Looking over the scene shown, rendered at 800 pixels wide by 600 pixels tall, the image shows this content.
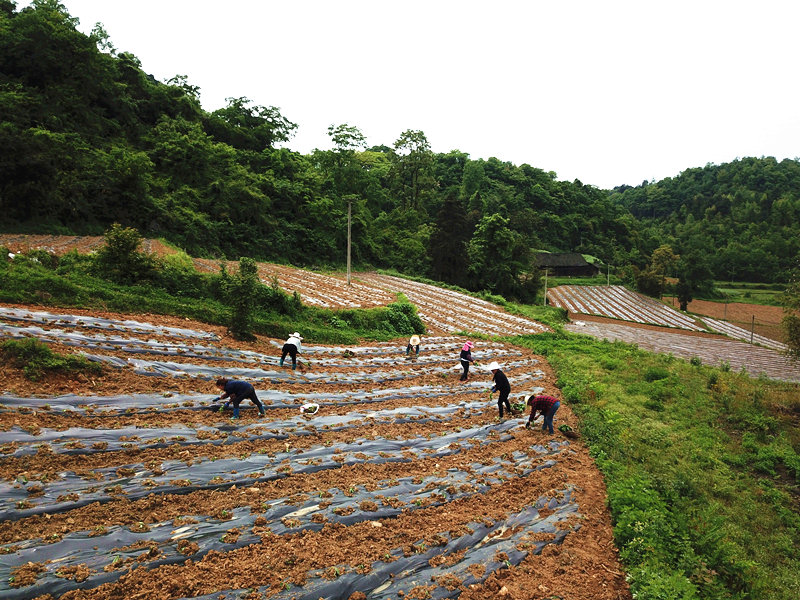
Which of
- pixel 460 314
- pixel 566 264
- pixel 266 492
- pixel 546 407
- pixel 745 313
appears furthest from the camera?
pixel 566 264

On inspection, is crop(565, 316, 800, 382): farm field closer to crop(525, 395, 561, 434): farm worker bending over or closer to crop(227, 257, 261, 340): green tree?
crop(525, 395, 561, 434): farm worker bending over

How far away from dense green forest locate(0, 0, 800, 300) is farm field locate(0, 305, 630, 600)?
2111cm

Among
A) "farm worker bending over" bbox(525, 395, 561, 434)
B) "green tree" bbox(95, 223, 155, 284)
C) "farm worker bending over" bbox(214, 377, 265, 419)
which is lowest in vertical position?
"farm worker bending over" bbox(525, 395, 561, 434)

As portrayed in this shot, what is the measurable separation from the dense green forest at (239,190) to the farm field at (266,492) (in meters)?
21.1

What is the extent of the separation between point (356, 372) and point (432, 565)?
896cm

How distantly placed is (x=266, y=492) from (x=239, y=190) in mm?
37307

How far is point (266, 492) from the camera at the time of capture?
667 centimetres

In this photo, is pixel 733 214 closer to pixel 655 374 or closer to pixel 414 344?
pixel 655 374

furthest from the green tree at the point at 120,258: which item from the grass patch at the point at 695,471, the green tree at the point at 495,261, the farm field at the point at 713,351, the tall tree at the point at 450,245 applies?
the green tree at the point at 495,261

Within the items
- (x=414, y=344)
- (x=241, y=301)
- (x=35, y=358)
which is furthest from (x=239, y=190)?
(x=35, y=358)

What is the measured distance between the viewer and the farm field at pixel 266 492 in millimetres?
4934

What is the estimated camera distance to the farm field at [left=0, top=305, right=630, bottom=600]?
493 cm

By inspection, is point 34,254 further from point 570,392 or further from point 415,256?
point 415,256

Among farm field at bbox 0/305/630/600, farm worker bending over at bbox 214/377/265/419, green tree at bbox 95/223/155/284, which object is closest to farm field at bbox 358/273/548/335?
farm field at bbox 0/305/630/600
